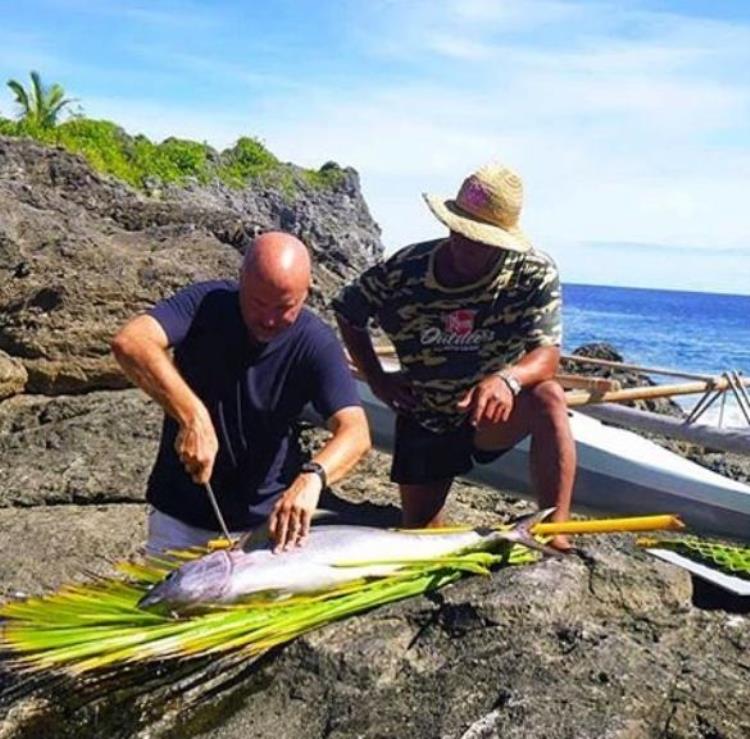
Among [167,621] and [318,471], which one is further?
[318,471]

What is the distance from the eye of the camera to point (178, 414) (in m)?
4.40

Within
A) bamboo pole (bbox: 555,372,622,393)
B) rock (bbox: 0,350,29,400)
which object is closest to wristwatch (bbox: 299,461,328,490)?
bamboo pole (bbox: 555,372,622,393)

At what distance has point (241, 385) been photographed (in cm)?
482

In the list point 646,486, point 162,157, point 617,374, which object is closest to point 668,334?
point 162,157

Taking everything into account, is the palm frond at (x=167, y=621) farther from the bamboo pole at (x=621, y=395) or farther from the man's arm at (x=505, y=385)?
the bamboo pole at (x=621, y=395)

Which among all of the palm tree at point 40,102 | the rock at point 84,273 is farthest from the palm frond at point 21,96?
the rock at point 84,273

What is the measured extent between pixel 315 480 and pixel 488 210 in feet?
6.01

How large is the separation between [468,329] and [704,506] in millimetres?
2738

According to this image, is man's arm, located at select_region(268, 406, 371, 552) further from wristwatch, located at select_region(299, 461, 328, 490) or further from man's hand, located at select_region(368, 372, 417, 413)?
man's hand, located at select_region(368, 372, 417, 413)

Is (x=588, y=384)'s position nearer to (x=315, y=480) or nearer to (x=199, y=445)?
(x=199, y=445)

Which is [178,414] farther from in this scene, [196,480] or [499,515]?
[499,515]

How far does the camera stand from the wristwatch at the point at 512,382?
500cm

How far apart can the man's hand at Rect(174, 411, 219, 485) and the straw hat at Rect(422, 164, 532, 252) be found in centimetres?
153

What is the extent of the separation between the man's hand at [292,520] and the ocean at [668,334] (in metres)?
26.8
